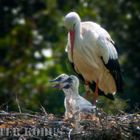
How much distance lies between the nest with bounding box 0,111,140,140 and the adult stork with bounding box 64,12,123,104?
2409 millimetres

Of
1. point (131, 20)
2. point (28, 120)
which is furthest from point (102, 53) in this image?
point (131, 20)

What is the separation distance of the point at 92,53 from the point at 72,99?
1583mm

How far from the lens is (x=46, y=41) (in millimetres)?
28656

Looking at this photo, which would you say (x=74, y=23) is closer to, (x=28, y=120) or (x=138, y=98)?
(x=28, y=120)

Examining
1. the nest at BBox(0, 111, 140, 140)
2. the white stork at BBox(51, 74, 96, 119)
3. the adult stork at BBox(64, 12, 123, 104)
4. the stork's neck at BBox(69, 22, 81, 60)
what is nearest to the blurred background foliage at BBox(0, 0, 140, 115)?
the adult stork at BBox(64, 12, 123, 104)

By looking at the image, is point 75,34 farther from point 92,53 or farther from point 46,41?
point 46,41

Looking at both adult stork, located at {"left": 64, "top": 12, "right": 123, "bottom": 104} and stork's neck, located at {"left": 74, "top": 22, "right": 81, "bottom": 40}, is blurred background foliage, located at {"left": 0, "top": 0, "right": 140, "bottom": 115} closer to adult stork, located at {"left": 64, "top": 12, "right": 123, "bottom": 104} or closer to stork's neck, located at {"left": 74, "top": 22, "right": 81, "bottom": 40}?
adult stork, located at {"left": 64, "top": 12, "right": 123, "bottom": 104}

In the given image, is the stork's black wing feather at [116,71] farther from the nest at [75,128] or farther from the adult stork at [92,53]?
the nest at [75,128]

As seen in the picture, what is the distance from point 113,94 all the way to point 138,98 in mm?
5867

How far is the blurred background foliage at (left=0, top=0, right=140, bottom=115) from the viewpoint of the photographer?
25562mm

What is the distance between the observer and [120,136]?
48.0 feet

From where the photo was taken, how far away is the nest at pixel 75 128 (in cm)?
1458

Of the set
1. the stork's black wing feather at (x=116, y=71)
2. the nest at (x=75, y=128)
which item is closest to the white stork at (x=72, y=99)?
the nest at (x=75, y=128)

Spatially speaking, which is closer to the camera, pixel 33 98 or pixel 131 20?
pixel 33 98
